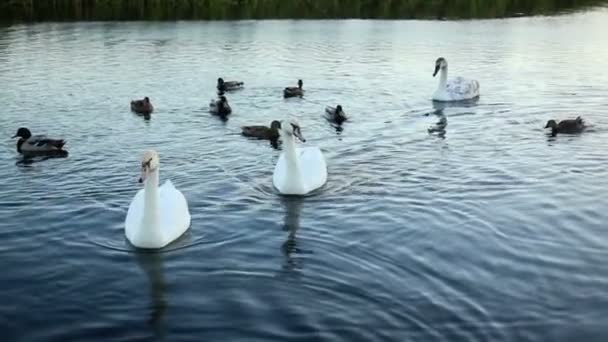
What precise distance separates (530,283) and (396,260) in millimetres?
1650

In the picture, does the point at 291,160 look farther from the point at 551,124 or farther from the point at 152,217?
the point at 551,124

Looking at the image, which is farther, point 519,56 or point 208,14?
point 208,14

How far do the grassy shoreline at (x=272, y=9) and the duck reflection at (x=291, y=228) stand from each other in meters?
34.3

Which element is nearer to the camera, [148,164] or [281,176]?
[148,164]

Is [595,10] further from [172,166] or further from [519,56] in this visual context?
[172,166]

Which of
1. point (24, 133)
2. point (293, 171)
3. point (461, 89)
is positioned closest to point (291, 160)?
point (293, 171)

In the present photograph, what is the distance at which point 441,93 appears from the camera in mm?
22250

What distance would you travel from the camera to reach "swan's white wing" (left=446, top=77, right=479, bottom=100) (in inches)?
865

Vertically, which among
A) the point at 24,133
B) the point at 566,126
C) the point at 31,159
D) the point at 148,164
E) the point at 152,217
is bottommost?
the point at 31,159

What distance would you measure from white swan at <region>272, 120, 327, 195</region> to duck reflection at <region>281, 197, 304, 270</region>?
0.20 m

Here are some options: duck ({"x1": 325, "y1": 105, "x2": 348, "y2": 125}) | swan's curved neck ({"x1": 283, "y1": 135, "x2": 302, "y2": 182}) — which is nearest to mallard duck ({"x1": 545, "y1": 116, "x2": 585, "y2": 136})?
duck ({"x1": 325, "y1": 105, "x2": 348, "y2": 125})

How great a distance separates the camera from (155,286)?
9633 mm

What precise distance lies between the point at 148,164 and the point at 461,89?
43.0 ft

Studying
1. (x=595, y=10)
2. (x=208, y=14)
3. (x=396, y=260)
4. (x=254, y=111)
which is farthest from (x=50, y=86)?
(x=595, y=10)
